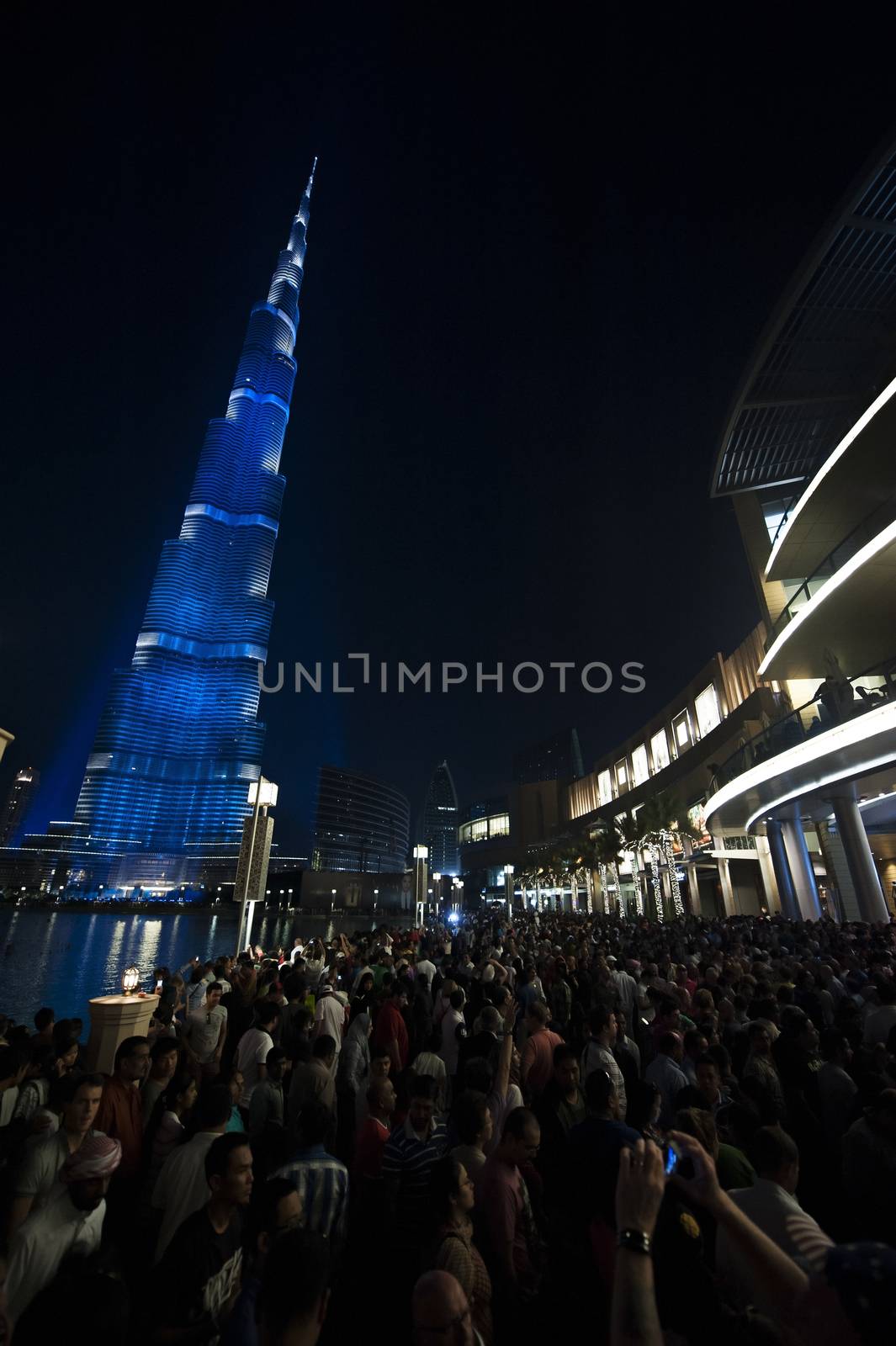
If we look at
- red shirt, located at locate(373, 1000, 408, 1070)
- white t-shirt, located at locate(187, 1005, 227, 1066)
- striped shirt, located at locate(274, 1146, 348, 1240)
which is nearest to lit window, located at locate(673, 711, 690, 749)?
red shirt, located at locate(373, 1000, 408, 1070)

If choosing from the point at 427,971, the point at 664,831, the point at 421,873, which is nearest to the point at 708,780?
the point at 664,831

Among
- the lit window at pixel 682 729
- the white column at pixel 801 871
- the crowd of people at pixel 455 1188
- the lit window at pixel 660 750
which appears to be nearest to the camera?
the crowd of people at pixel 455 1188

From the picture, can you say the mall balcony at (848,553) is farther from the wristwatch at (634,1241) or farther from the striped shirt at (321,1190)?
the striped shirt at (321,1190)

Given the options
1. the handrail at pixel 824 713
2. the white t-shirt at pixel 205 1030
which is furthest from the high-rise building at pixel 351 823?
the white t-shirt at pixel 205 1030

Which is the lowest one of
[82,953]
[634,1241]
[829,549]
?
[82,953]

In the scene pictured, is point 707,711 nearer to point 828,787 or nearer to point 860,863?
point 860,863

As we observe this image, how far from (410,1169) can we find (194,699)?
572 feet

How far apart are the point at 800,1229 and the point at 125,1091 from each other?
441 cm

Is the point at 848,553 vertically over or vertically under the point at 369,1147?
over

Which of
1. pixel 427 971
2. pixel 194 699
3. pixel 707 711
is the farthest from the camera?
pixel 194 699

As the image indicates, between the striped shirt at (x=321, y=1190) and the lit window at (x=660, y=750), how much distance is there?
54.9 metres

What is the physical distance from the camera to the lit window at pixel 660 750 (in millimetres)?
54969

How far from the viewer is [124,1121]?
4.12 meters

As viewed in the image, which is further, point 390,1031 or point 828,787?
point 828,787
